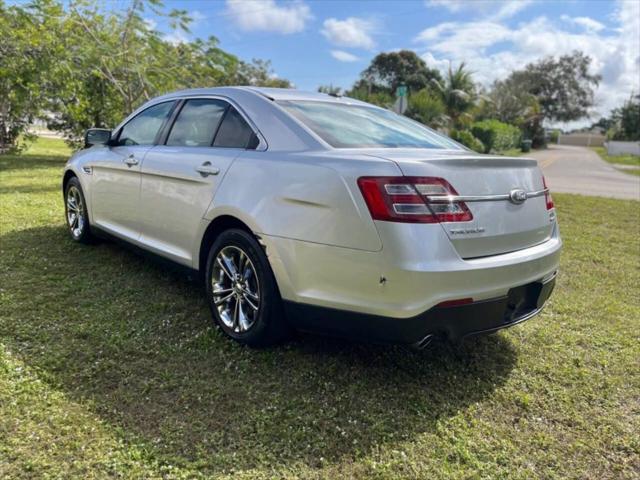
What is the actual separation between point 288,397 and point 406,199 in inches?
47.7

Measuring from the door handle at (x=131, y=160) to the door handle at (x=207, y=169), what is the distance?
1.01 meters

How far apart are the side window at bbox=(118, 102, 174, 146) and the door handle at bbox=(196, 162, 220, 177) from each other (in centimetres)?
102

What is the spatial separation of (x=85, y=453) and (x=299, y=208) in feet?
4.88

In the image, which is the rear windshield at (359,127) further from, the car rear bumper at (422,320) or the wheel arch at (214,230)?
the car rear bumper at (422,320)

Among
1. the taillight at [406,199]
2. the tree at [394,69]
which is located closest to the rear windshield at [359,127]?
the taillight at [406,199]

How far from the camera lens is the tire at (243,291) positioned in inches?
111

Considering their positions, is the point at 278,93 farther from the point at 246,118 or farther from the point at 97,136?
the point at 97,136

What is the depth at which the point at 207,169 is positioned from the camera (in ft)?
10.5

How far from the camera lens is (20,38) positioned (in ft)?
37.3

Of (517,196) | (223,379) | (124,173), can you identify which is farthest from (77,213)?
(517,196)

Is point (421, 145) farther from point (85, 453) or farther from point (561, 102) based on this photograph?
point (561, 102)

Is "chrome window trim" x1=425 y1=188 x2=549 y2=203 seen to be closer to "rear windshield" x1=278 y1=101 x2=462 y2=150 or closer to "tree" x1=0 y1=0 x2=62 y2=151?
"rear windshield" x1=278 y1=101 x2=462 y2=150

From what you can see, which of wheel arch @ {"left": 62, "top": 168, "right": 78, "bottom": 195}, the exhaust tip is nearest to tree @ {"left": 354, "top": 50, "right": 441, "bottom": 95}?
wheel arch @ {"left": 62, "top": 168, "right": 78, "bottom": 195}

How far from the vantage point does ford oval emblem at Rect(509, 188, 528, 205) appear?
266 cm
